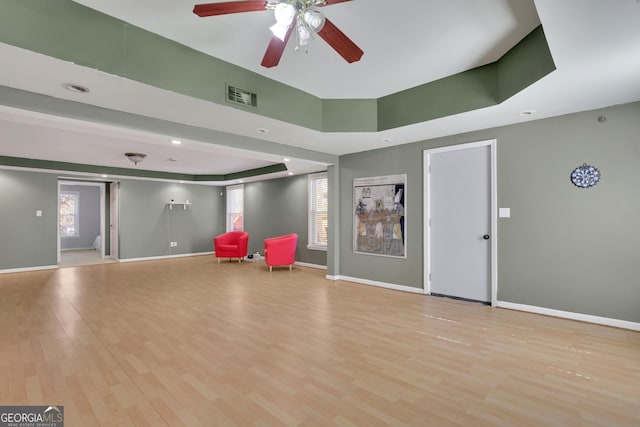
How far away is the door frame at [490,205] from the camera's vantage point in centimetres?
402

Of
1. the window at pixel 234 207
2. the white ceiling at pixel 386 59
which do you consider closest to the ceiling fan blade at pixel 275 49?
the white ceiling at pixel 386 59

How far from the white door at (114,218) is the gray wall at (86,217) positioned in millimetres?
3364

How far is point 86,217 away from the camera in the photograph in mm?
11367

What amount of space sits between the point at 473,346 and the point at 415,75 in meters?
3.00

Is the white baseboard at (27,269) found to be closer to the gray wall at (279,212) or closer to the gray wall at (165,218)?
the gray wall at (165,218)

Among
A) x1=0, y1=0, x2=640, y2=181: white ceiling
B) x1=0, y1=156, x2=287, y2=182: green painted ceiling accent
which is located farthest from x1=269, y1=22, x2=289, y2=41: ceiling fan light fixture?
x1=0, y1=156, x2=287, y2=182: green painted ceiling accent

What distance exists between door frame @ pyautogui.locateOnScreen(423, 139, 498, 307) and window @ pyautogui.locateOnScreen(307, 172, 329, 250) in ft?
9.61

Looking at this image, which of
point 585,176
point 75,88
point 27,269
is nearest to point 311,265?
point 585,176

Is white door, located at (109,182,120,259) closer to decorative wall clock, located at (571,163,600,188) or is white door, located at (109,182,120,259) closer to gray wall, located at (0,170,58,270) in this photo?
gray wall, located at (0,170,58,270)

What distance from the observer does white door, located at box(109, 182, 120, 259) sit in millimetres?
8516

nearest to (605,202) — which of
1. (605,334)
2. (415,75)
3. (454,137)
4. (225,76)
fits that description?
(605,334)

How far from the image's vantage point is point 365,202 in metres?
5.48

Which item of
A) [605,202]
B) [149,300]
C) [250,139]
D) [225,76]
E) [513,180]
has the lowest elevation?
[149,300]

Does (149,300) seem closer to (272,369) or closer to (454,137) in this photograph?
(272,369)
